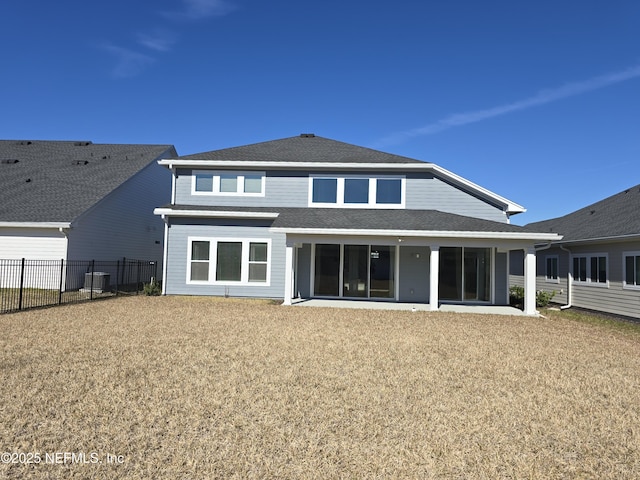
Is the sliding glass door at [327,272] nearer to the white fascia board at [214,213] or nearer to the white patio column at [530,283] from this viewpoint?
the white fascia board at [214,213]

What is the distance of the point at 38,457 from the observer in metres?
3.84

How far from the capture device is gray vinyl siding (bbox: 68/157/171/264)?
1842 centimetres

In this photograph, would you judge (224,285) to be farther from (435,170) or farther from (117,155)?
(117,155)

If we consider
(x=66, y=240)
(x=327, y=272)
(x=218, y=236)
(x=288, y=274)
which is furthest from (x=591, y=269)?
(x=66, y=240)

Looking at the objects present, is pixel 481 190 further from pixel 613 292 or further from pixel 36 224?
pixel 36 224

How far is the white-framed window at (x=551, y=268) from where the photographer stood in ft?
64.2

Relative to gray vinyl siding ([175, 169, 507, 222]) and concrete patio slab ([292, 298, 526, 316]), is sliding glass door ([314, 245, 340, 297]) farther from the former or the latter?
gray vinyl siding ([175, 169, 507, 222])

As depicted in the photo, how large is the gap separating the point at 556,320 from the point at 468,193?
605 cm

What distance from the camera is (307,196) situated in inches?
697

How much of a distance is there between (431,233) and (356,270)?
3782 millimetres

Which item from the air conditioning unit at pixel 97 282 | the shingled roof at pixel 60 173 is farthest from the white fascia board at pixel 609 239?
the shingled roof at pixel 60 173

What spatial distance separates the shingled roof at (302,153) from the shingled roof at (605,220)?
708 centimetres

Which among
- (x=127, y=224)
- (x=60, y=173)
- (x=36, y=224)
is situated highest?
(x=60, y=173)

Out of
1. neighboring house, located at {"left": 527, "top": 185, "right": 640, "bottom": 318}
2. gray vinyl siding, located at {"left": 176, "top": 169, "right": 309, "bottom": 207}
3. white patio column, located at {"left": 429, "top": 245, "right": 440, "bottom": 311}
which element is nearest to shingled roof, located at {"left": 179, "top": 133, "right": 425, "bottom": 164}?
gray vinyl siding, located at {"left": 176, "top": 169, "right": 309, "bottom": 207}
